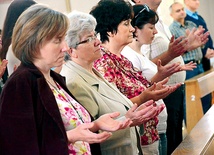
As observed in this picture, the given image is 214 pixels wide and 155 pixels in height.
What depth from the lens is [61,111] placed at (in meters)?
1.88

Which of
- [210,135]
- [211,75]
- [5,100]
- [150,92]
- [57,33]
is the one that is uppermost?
[57,33]

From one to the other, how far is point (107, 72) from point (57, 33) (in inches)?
32.4

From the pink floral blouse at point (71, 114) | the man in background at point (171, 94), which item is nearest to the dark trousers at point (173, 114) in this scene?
the man in background at point (171, 94)

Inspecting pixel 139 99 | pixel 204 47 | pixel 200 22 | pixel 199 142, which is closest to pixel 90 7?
pixel 204 47

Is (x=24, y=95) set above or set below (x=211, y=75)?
above

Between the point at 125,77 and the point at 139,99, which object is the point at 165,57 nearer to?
the point at 125,77

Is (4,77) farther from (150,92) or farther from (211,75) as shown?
(211,75)

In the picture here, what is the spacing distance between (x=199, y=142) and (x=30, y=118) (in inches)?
48.0

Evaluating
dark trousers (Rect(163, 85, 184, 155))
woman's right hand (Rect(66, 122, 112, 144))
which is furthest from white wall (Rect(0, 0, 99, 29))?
woman's right hand (Rect(66, 122, 112, 144))

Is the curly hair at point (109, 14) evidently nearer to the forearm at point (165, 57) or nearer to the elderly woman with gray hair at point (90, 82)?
the elderly woman with gray hair at point (90, 82)

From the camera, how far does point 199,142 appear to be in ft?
8.69

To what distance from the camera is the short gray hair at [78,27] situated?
2320 mm

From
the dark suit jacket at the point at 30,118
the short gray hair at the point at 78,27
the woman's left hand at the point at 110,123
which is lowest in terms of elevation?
the woman's left hand at the point at 110,123

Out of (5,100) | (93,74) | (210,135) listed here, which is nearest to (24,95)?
(5,100)
